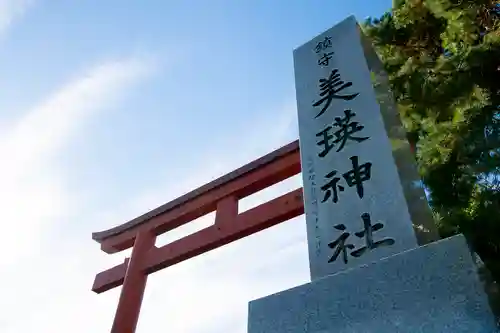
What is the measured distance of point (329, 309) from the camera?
191 cm

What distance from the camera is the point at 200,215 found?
4945 mm

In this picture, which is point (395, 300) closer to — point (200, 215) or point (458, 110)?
point (458, 110)

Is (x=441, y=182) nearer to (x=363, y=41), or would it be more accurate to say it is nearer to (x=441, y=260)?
(x=363, y=41)

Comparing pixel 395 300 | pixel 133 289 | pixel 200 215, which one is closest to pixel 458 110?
pixel 395 300

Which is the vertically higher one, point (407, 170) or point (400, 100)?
point (400, 100)

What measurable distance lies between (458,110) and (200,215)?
2862mm

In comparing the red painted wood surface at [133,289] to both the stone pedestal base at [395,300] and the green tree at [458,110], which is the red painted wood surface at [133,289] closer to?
the stone pedestal base at [395,300]

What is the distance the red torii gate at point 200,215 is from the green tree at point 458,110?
1.18 meters

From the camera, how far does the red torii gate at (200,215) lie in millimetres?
4176

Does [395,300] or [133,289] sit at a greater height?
[133,289]

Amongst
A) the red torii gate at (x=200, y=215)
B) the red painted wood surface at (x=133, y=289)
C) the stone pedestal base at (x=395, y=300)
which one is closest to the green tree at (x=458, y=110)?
the red torii gate at (x=200, y=215)

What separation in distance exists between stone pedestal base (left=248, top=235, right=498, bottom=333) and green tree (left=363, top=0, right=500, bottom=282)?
1316 millimetres

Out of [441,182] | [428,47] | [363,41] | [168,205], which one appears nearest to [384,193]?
[441,182]

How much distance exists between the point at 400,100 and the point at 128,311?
11.0 ft
